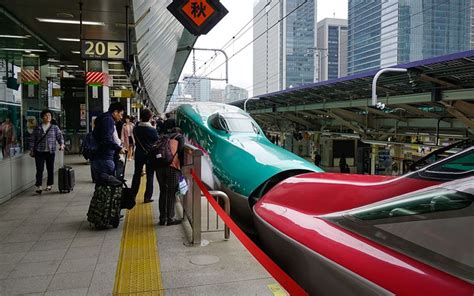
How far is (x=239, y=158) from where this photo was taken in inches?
302

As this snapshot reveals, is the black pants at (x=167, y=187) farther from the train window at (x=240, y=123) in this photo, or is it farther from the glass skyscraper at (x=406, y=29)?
the glass skyscraper at (x=406, y=29)

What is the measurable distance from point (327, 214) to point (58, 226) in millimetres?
3971

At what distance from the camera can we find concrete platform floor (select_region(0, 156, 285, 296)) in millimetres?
3518

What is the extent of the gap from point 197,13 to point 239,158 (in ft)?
9.08

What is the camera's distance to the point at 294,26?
19891 millimetres

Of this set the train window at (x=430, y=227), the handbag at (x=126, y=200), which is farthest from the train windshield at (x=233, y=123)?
the train window at (x=430, y=227)

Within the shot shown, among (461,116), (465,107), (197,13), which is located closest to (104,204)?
(197,13)

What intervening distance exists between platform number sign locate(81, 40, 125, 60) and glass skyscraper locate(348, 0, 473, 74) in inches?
308

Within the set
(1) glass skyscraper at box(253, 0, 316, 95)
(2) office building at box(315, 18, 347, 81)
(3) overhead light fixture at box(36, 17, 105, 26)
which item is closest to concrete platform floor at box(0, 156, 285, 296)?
(3) overhead light fixture at box(36, 17, 105, 26)

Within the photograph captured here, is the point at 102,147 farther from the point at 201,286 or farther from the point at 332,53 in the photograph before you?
the point at 332,53

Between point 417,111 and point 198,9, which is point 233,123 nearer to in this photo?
point 198,9

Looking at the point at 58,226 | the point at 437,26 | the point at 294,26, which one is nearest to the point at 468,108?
the point at 437,26

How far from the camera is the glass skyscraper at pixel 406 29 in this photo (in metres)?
10.8

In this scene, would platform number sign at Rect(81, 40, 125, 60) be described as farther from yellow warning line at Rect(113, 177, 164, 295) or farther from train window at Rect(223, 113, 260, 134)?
yellow warning line at Rect(113, 177, 164, 295)
